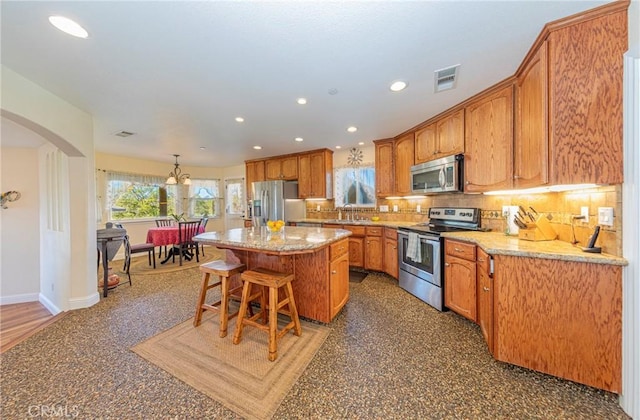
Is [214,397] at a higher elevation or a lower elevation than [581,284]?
lower

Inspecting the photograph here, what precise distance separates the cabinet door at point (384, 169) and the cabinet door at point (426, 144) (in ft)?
1.94

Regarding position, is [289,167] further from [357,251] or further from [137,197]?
[137,197]

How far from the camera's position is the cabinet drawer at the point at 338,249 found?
92.8 inches

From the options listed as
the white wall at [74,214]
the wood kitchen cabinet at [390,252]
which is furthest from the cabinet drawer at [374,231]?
the white wall at [74,214]

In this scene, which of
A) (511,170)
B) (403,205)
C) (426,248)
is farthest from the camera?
(403,205)

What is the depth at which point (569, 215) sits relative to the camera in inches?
74.9

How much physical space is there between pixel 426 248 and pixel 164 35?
10.1 ft

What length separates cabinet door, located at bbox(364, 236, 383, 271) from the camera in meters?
3.79

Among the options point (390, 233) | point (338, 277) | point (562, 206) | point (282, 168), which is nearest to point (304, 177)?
point (282, 168)

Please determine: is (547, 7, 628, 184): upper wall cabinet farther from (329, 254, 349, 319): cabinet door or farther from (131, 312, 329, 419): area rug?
(131, 312, 329, 419): area rug

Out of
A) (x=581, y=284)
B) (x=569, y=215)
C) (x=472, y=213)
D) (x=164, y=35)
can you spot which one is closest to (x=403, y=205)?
(x=472, y=213)

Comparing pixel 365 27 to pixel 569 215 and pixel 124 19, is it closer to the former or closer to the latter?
pixel 124 19

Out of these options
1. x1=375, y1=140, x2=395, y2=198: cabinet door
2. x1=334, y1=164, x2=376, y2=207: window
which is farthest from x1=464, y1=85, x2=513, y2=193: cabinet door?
x1=334, y1=164, x2=376, y2=207: window

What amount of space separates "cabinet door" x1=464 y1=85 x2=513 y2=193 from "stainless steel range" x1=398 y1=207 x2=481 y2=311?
1.47 feet
